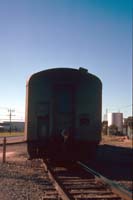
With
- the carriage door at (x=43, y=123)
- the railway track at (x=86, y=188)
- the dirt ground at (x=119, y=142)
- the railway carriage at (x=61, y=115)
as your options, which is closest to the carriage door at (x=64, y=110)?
the railway carriage at (x=61, y=115)

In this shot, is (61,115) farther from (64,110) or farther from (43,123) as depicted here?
(43,123)

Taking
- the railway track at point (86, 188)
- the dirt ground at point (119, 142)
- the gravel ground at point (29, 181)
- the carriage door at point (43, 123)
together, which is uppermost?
the carriage door at point (43, 123)

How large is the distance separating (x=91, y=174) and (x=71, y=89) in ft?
10.7

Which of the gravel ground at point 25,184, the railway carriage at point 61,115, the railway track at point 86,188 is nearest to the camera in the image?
the railway track at point 86,188

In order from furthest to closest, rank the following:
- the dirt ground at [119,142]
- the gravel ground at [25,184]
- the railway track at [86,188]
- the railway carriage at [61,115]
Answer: the dirt ground at [119,142] → the railway carriage at [61,115] → the gravel ground at [25,184] → the railway track at [86,188]

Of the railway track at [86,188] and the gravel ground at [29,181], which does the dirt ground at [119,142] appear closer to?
the gravel ground at [29,181]

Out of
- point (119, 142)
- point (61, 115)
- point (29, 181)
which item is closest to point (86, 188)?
point (29, 181)

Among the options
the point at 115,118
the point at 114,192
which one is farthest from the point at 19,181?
the point at 115,118

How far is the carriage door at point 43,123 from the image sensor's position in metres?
12.0

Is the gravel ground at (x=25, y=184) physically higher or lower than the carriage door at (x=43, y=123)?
lower

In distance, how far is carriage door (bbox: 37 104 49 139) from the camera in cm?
1197

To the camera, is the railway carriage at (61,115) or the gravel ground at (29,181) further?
the railway carriage at (61,115)

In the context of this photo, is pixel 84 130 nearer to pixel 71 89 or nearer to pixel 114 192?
pixel 71 89

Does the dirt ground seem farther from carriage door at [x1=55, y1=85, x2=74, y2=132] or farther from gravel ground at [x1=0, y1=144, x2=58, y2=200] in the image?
gravel ground at [x1=0, y1=144, x2=58, y2=200]
